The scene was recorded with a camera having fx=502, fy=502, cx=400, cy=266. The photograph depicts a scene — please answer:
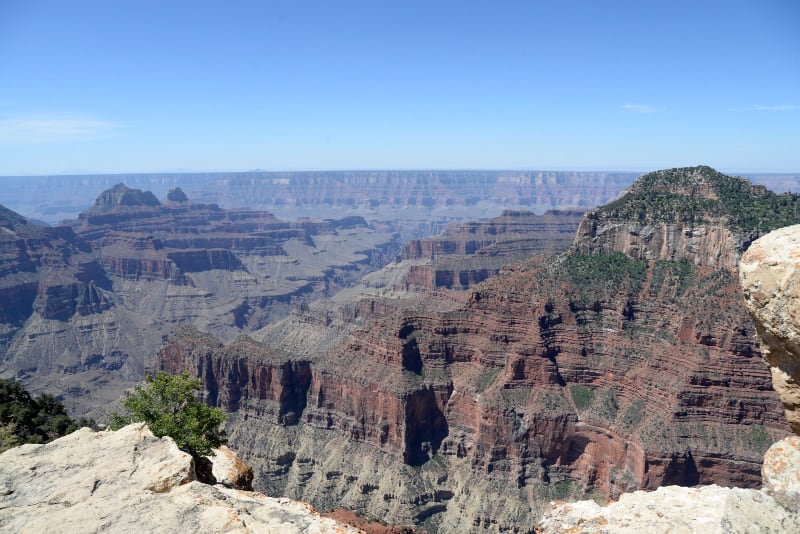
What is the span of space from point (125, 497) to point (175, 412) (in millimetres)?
13427

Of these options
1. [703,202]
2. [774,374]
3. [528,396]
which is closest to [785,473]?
[774,374]

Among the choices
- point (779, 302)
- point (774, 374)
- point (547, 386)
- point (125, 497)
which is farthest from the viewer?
point (547, 386)

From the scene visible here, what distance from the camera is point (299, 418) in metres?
92.4

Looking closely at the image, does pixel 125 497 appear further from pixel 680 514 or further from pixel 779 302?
pixel 779 302

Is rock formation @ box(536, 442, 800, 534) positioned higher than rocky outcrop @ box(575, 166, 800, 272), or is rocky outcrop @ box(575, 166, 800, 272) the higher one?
rocky outcrop @ box(575, 166, 800, 272)

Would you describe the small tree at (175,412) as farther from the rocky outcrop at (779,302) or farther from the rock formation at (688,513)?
the rocky outcrop at (779,302)

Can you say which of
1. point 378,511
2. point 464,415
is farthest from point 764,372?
point 378,511

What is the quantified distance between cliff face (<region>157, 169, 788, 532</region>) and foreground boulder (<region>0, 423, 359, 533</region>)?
5806cm

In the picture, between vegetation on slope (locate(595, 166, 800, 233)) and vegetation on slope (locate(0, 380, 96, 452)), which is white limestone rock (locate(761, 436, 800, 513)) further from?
vegetation on slope (locate(595, 166, 800, 233))

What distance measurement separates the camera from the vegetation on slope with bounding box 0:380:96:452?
4228cm

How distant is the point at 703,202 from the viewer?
79812mm

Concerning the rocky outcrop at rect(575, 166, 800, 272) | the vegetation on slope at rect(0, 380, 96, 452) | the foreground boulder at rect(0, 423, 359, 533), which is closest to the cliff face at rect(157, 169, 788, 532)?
the rocky outcrop at rect(575, 166, 800, 272)

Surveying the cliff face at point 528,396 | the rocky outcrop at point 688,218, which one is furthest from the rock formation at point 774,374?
the rocky outcrop at point 688,218

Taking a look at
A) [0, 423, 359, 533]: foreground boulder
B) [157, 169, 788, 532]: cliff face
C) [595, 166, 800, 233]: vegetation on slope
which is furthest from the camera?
[595, 166, 800, 233]: vegetation on slope
